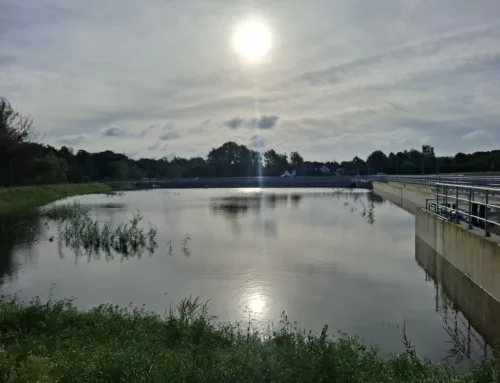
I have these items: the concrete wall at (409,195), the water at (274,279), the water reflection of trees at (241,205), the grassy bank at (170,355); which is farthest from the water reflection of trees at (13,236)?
the concrete wall at (409,195)

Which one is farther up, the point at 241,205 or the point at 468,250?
the point at 468,250

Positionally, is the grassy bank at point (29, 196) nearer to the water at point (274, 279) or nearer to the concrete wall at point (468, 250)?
the water at point (274, 279)

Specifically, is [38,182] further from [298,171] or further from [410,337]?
[298,171]

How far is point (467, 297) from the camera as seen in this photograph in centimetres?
1241

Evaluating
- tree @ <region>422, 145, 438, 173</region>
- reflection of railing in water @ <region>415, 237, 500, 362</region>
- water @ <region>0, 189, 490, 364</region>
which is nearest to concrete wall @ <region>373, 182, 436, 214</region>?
water @ <region>0, 189, 490, 364</region>

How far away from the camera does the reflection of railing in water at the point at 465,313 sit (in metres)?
9.26

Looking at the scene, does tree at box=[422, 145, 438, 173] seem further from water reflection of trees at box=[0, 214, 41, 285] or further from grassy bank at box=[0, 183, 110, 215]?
water reflection of trees at box=[0, 214, 41, 285]

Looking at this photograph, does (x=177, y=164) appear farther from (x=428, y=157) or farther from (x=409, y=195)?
(x=409, y=195)

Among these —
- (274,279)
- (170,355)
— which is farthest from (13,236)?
(170,355)

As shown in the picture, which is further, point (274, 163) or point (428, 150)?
point (274, 163)

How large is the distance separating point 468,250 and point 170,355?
9659 millimetres

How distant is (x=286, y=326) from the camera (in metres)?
10.5

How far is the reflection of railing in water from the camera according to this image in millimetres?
9262

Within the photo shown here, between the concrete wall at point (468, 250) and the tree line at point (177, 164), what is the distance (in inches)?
2044
